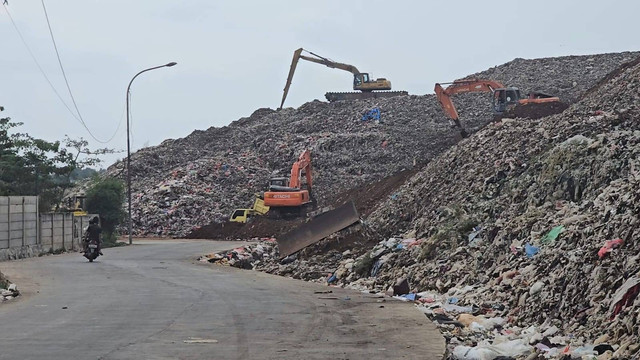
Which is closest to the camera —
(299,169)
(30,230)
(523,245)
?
(523,245)

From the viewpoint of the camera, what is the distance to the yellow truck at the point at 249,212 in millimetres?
45531

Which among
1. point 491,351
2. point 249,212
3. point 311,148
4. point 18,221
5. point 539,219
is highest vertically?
point 311,148

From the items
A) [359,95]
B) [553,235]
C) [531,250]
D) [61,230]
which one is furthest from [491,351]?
[359,95]

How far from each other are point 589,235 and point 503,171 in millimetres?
8687

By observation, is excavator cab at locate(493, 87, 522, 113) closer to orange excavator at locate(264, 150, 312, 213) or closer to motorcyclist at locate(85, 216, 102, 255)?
orange excavator at locate(264, 150, 312, 213)

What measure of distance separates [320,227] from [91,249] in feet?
22.3

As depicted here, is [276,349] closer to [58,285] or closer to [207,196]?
[58,285]

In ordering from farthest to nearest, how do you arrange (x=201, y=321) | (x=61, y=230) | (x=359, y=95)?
(x=359, y=95) < (x=61, y=230) < (x=201, y=321)

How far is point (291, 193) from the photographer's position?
141 feet

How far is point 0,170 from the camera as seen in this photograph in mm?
47062

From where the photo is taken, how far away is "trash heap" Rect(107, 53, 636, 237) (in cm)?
4984

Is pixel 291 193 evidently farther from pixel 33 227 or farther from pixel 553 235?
pixel 553 235

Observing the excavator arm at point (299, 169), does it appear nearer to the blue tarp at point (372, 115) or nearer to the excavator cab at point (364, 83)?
the blue tarp at point (372, 115)

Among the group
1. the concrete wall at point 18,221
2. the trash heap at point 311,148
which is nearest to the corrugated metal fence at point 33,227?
the concrete wall at point 18,221
